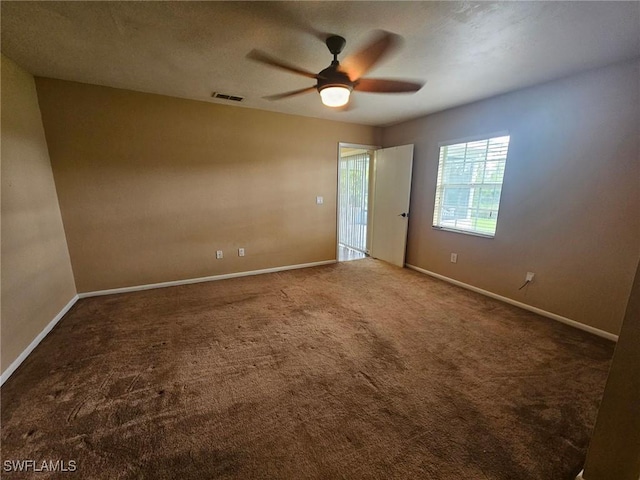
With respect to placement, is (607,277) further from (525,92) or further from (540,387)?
(525,92)

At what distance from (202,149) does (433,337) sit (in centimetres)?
354

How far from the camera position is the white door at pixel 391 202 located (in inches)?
168

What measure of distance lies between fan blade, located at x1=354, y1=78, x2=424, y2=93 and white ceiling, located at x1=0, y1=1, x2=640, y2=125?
0.25 ft

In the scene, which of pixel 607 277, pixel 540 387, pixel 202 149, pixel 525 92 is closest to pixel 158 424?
pixel 540 387

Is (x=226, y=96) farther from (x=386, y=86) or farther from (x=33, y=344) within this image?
(x=33, y=344)

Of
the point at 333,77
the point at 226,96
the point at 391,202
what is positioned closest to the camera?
the point at 333,77

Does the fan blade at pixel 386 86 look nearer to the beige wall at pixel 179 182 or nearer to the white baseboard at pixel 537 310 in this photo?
the beige wall at pixel 179 182

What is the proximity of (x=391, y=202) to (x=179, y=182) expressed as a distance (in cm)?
332

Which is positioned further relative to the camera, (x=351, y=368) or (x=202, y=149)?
(x=202, y=149)

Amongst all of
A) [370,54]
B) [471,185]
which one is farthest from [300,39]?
[471,185]

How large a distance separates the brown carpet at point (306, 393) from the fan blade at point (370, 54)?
242 cm

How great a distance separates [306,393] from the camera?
176 centimetres

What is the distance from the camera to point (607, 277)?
7.82 ft

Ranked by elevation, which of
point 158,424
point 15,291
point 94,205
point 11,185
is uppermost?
point 11,185
